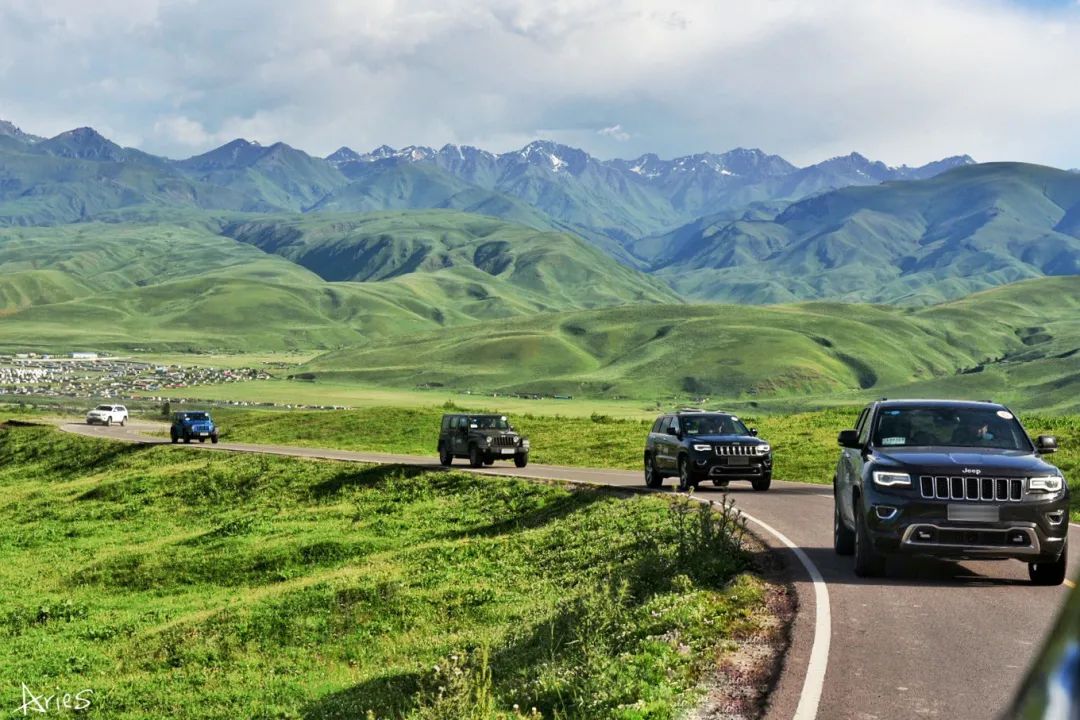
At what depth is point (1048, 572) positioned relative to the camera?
15.4 m

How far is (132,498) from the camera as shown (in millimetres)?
47938


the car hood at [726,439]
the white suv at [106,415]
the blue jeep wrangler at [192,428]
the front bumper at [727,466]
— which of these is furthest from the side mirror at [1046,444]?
the white suv at [106,415]

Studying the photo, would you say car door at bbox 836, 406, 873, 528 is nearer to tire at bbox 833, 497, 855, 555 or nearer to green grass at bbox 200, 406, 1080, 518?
tire at bbox 833, 497, 855, 555

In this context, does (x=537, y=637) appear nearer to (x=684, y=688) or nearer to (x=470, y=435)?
(x=684, y=688)

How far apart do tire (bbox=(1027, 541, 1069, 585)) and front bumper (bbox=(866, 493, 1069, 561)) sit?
1.81 ft

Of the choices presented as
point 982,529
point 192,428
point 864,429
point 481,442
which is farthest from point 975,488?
point 192,428

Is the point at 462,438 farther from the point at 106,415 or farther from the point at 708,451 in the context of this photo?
the point at 106,415

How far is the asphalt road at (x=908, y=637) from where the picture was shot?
9.57 metres

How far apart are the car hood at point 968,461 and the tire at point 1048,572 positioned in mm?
1264

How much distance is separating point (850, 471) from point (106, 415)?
83947 mm

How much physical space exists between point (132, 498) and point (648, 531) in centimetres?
3076

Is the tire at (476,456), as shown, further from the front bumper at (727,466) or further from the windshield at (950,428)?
the windshield at (950,428)

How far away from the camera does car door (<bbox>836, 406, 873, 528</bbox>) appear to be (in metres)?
16.7

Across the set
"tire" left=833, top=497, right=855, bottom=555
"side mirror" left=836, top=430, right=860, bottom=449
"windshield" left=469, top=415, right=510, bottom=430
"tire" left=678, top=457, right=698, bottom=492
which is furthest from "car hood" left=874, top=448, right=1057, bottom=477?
"windshield" left=469, top=415, right=510, bottom=430
